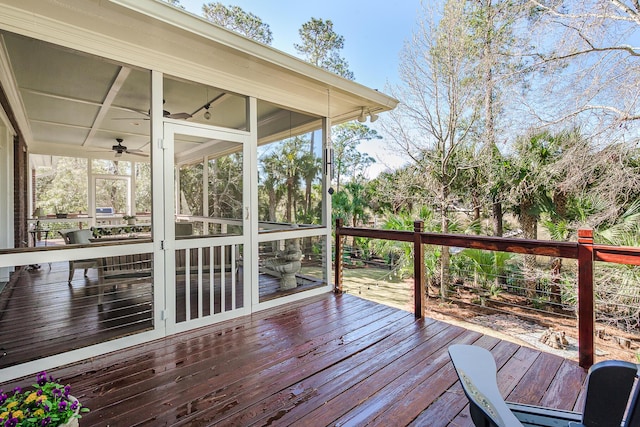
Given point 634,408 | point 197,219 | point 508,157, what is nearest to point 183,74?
point 197,219

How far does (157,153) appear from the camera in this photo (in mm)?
3006

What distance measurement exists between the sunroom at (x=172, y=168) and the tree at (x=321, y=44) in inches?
342

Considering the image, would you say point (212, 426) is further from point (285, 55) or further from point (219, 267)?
point (285, 55)

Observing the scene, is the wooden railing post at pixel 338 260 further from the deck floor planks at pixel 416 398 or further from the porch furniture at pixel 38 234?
the porch furniture at pixel 38 234

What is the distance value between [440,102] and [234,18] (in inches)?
313

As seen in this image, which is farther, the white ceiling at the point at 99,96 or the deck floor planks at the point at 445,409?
the white ceiling at the point at 99,96

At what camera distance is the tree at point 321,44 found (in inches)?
466

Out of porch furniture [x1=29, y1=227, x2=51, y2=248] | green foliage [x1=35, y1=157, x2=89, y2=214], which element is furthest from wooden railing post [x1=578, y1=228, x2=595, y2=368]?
green foliage [x1=35, y1=157, x2=89, y2=214]

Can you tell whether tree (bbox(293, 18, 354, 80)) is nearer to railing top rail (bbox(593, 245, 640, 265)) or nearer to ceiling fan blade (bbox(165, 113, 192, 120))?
ceiling fan blade (bbox(165, 113, 192, 120))

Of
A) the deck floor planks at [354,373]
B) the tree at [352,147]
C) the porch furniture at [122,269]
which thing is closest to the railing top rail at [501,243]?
the deck floor planks at [354,373]

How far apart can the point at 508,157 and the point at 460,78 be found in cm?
195

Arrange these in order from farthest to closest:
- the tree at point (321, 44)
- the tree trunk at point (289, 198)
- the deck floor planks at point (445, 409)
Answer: the tree at point (321, 44), the tree trunk at point (289, 198), the deck floor planks at point (445, 409)

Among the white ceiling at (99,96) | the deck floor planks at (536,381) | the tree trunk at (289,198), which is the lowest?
the deck floor planks at (536,381)

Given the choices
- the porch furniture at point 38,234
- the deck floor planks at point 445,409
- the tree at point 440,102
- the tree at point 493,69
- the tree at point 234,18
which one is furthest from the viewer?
the tree at point 234,18
